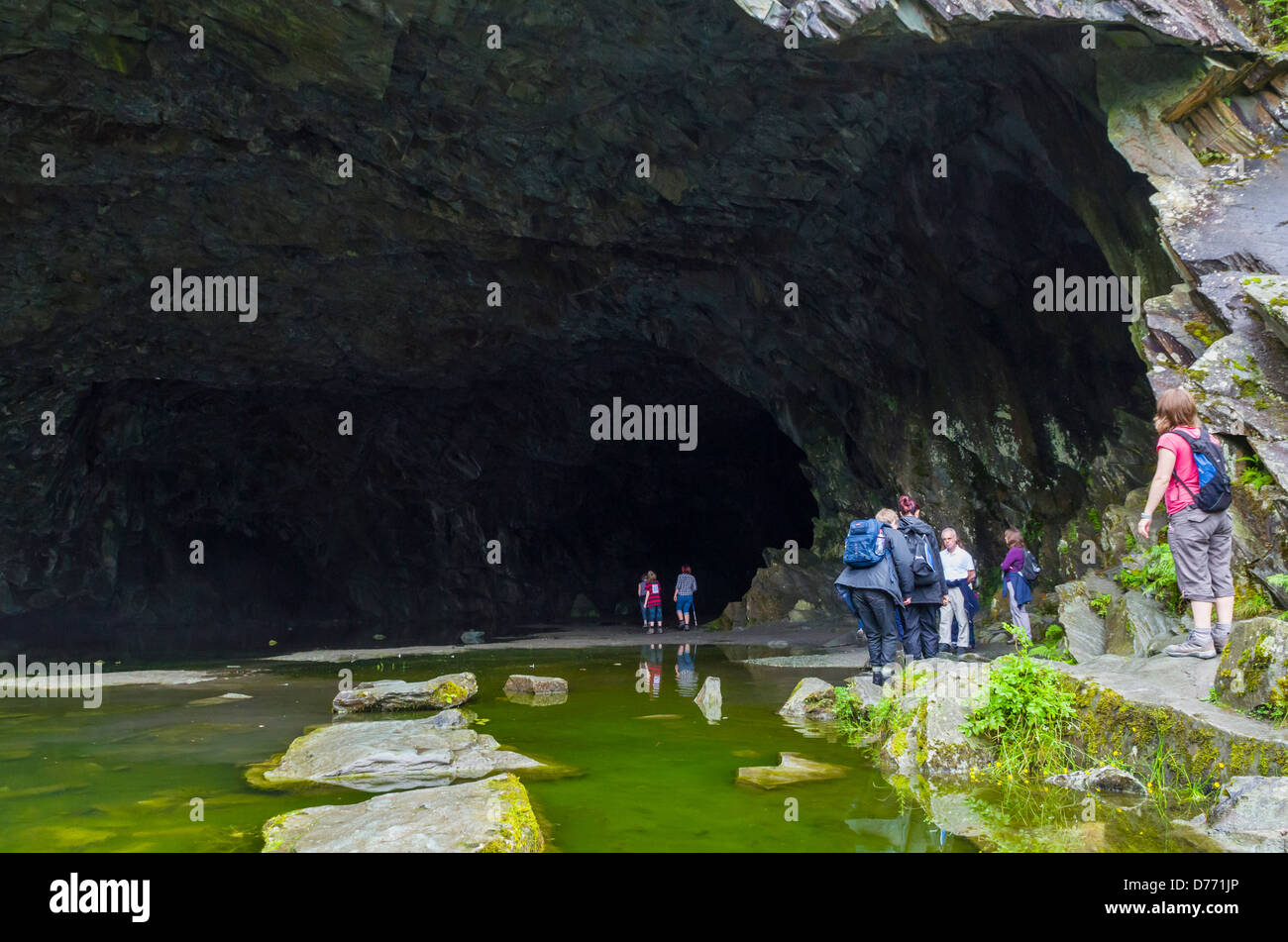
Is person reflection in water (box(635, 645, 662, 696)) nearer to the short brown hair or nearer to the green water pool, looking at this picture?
the green water pool

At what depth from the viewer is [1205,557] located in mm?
6078

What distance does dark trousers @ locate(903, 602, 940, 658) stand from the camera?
854cm

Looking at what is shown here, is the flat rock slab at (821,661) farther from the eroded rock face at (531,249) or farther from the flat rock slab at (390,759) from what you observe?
the flat rock slab at (390,759)

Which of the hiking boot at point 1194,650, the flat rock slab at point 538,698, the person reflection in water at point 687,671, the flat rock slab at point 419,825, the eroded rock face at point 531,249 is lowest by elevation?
the person reflection in water at point 687,671

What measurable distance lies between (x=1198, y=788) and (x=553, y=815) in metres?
3.10

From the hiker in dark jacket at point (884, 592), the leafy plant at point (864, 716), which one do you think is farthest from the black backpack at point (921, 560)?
the leafy plant at point (864, 716)

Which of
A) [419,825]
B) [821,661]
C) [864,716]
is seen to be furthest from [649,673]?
[419,825]

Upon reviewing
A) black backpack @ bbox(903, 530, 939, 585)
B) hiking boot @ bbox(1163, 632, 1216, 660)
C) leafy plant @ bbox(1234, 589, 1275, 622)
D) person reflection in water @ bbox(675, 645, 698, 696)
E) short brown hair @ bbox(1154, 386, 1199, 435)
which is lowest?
person reflection in water @ bbox(675, 645, 698, 696)

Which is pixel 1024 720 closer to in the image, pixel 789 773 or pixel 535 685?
pixel 789 773

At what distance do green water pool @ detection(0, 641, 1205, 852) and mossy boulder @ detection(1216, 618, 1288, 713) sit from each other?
0.90 meters

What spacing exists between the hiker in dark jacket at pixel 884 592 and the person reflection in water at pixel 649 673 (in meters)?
2.40

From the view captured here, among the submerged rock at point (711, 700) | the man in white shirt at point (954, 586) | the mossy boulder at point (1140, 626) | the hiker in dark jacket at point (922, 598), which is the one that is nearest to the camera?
the mossy boulder at point (1140, 626)

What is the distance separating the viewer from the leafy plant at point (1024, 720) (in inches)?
210

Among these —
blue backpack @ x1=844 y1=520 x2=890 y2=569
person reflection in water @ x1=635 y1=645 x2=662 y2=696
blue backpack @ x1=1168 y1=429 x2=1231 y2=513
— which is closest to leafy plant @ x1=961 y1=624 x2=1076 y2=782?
blue backpack @ x1=1168 y1=429 x2=1231 y2=513
